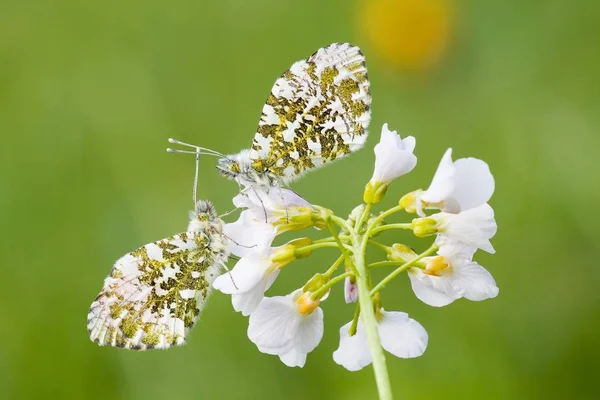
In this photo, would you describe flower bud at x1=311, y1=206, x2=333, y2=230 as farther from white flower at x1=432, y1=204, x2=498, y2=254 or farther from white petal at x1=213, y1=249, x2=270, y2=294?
white flower at x1=432, y1=204, x2=498, y2=254

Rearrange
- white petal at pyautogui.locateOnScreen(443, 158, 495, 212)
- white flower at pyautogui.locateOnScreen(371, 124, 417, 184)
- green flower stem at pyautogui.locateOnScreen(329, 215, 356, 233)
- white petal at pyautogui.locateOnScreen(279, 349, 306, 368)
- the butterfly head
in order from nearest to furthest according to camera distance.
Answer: white petal at pyautogui.locateOnScreen(443, 158, 495, 212) → green flower stem at pyautogui.locateOnScreen(329, 215, 356, 233) → white flower at pyautogui.locateOnScreen(371, 124, 417, 184) → white petal at pyautogui.locateOnScreen(279, 349, 306, 368) → the butterfly head

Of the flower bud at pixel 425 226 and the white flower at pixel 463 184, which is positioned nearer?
the white flower at pixel 463 184

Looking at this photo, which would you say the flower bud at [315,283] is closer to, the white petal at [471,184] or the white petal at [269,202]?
the white petal at [269,202]

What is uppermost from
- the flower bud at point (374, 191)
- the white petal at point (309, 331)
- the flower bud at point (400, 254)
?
the flower bud at point (374, 191)

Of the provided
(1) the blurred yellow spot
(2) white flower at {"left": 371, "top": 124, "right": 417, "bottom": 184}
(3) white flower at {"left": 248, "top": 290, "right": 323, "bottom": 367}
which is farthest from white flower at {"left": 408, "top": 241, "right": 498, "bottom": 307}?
(1) the blurred yellow spot

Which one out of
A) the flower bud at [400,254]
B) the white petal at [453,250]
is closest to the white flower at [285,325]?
the flower bud at [400,254]
